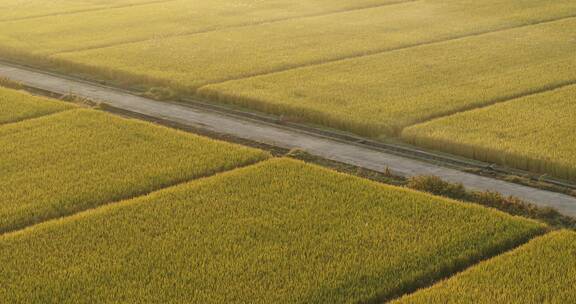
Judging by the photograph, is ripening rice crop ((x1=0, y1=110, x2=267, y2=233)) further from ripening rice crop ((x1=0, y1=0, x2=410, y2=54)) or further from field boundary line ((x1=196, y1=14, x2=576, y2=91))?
ripening rice crop ((x1=0, y1=0, x2=410, y2=54))

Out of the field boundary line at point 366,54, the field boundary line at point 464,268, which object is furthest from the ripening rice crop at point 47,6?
the field boundary line at point 464,268

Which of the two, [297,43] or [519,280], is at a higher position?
[519,280]

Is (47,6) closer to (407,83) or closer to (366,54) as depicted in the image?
(366,54)

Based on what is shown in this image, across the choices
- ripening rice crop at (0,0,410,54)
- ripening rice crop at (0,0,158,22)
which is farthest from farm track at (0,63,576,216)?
ripening rice crop at (0,0,158,22)

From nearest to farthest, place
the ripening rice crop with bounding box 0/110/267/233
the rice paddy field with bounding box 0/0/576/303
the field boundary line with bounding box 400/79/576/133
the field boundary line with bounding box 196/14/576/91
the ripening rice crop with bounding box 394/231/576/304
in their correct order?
the ripening rice crop with bounding box 394/231/576/304 < the rice paddy field with bounding box 0/0/576/303 < the ripening rice crop with bounding box 0/110/267/233 < the field boundary line with bounding box 400/79/576/133 < the field boundary line with bounding box 196/14/576/91

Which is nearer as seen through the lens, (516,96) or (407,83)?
(516,96)

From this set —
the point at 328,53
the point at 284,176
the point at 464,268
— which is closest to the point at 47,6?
the point at 328,53

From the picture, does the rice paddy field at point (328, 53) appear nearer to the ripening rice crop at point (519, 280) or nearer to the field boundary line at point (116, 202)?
the field boundary line at point (116, 202)

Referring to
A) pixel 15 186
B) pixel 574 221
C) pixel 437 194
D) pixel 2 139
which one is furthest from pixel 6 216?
pixel 574 221
